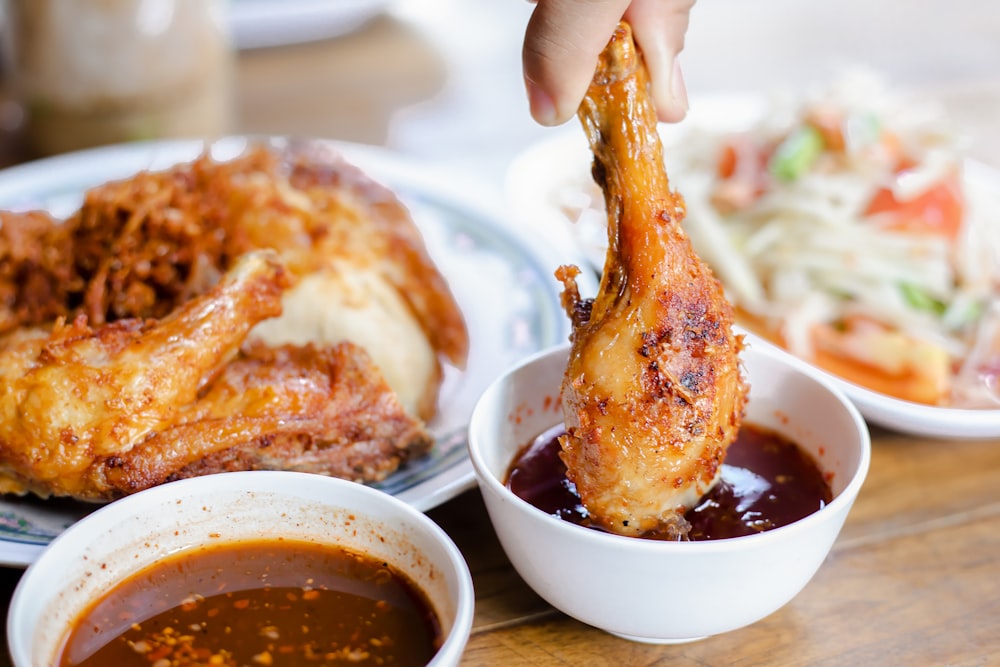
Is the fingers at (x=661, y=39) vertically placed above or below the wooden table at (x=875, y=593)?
above

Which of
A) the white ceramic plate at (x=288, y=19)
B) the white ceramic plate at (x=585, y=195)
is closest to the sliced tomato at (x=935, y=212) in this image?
the white ceramic plate at (x=585, y=195)

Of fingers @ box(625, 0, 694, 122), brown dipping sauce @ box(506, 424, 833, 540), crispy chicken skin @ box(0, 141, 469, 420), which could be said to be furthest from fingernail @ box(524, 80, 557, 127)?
crispy chicken skin @ box(0, 141, 469, 420)

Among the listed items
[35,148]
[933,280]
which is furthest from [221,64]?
[933,280]

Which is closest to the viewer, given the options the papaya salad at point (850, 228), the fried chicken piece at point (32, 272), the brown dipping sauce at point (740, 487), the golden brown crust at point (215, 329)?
the brown dipping sauce at point (740, 487)

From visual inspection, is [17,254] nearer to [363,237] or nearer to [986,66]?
[363,237]

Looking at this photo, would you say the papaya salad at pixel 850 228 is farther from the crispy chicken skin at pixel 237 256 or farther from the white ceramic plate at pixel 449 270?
the crispy chicken skin at pixel 237 256

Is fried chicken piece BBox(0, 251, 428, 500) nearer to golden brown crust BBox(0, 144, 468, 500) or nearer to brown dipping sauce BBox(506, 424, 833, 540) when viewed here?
golden brown crust BBox(0, 144, 468, 500)
